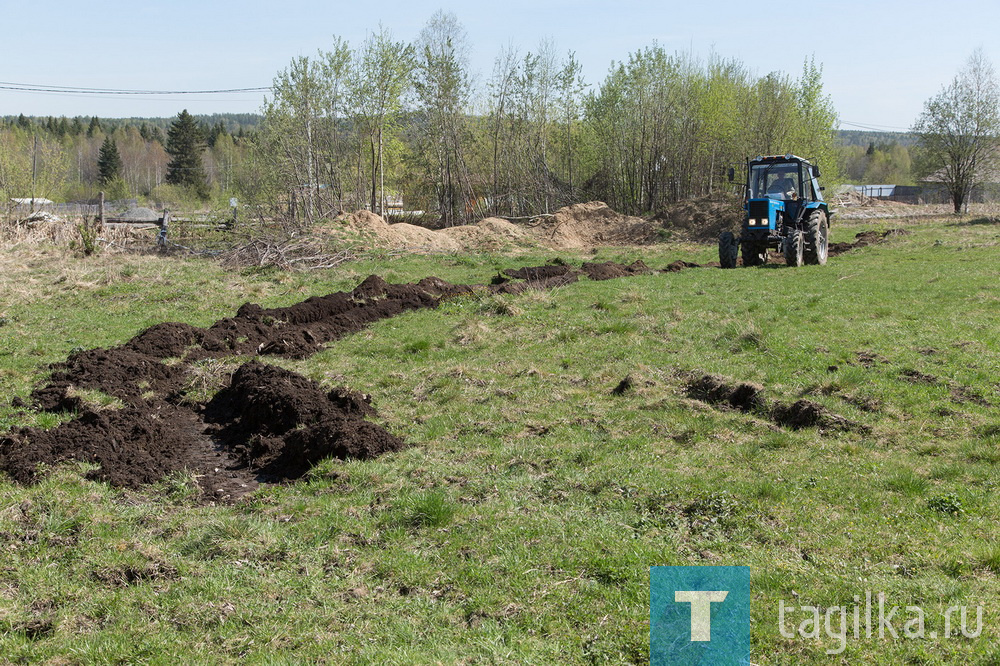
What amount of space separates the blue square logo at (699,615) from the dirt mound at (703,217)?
26776 mm

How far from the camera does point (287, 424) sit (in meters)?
7.70

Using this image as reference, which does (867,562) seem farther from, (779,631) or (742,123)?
(742,123)

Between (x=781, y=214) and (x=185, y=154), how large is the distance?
69.3 meters

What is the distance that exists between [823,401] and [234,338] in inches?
360

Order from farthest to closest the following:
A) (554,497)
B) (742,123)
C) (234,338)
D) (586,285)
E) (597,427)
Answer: (742,123) → (586,285) → (234,338) → (597,427) → (554,497)

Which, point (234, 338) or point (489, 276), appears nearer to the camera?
point (234, 338)

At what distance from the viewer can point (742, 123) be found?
Answer: 35.1 metres

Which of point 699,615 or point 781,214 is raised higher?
point 781,214

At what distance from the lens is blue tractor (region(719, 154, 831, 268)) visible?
61.8ft

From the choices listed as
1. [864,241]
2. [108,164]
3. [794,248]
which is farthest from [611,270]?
[108,164]

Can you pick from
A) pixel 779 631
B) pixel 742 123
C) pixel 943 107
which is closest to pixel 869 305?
pixel 779 631

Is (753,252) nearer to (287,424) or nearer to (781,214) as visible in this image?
(781,214)

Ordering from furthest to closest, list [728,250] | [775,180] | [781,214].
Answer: [775,180] → [728,250] → [781,214]

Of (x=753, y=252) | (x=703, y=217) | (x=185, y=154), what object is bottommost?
(x=753, y=252)
